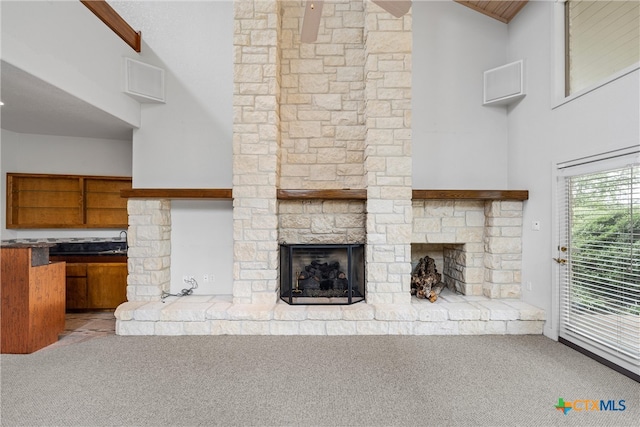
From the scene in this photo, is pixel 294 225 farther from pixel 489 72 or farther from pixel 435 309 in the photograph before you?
pixel 489 72

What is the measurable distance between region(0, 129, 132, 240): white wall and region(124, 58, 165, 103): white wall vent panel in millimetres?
1187

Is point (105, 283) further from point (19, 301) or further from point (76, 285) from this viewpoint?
point (19, 301)

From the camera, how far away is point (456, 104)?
358cm

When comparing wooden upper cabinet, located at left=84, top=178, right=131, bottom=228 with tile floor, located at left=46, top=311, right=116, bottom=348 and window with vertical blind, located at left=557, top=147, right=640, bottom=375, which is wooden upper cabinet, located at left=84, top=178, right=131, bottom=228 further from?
window with vertical blind, located at left=557, top=147, right=640, bottom=375

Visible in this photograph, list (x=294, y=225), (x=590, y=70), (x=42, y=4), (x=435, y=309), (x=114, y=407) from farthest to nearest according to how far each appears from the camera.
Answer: (x=294, y=225), (x=435, y=309), (x=590, y=70), (x=42, y=4), (x=114, y=407)

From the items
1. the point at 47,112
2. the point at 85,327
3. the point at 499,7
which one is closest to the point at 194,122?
the point at 47,112

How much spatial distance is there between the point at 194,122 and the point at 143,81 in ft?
2.23

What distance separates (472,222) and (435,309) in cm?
114

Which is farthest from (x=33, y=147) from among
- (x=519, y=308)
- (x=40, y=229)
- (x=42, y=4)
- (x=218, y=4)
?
(x=519, y=308)

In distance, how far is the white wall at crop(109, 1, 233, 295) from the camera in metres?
3.52

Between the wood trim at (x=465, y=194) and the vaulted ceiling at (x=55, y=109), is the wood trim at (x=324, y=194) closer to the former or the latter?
the wood trim at (x=465, y=194)

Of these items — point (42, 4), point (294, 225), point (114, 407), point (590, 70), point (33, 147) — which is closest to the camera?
point (114, 407)

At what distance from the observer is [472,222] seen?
3.39 metres

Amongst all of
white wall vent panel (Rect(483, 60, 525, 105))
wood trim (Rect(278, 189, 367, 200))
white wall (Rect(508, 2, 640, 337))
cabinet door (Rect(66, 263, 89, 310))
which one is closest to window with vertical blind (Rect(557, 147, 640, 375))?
white wall (Rect(508, 2, 640, 337))
